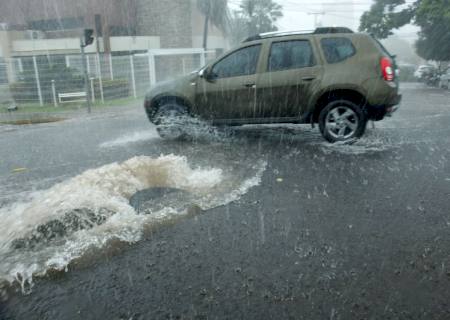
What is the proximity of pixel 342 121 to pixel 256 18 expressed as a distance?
45.0 meters

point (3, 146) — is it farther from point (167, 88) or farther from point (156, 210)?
point (156, 210)

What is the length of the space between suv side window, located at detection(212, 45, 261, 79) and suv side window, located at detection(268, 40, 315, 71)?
0.30 metres

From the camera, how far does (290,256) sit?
3209mm

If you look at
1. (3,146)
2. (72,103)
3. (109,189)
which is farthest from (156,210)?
(72,103)

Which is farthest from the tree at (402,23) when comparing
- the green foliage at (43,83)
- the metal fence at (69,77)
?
the green foliage at (43,83)

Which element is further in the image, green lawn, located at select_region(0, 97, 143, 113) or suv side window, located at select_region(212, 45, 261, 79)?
green lawn, located at select_region(0, 97, 143, 113)

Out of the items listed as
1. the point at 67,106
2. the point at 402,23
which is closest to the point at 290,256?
the point at 67,106

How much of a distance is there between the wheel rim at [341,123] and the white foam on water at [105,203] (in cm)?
162

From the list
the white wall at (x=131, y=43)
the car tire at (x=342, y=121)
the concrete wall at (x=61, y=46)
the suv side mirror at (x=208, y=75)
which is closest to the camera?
the car tire at (x=342, y=121)

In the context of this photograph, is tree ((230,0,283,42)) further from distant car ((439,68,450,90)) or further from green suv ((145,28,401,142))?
green suv ((145,28,401,142))

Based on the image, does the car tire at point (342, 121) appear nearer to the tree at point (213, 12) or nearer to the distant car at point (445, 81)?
the distant car at point (445, 81)

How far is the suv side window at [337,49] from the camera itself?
672 centimetres

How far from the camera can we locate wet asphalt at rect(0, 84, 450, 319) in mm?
2619

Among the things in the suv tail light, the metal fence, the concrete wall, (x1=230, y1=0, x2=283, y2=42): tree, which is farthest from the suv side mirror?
(x1=230, y1=0, x2=283, y2=42): tree
